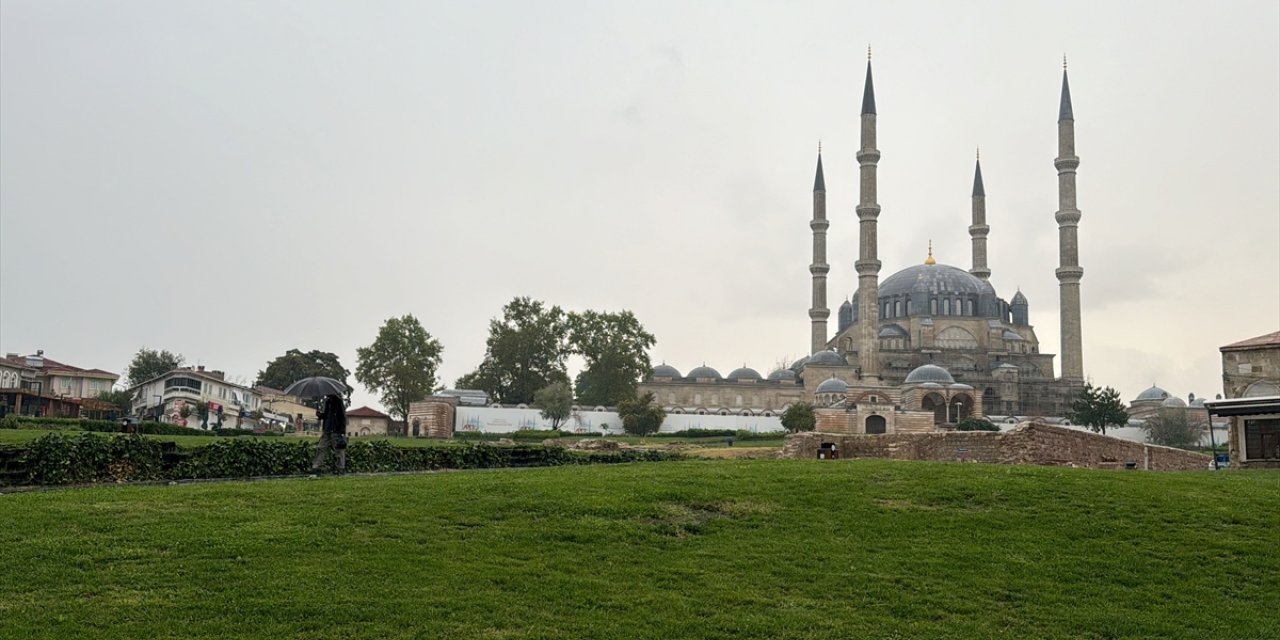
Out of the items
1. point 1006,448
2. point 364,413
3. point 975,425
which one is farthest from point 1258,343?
point 364,413

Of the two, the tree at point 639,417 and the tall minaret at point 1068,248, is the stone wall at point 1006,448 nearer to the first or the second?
the tree at point 639,417

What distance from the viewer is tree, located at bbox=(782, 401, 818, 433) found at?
49625mm

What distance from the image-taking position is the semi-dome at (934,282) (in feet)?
236

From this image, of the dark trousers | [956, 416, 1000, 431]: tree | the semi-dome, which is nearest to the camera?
the dark trousers

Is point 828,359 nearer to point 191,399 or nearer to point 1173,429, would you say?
point 1173,429

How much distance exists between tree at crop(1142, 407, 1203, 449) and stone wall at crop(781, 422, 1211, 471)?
2937 centimetres

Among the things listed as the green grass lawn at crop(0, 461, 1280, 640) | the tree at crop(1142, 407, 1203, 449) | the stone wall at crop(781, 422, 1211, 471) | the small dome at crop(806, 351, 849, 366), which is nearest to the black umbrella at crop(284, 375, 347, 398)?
the green grass lawn at crop(0, 461, 1280, 640)

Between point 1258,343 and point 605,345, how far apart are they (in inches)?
1426

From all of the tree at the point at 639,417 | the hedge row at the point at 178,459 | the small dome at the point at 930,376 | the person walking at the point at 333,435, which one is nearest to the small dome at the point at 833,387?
the small dome at the point at 930,376

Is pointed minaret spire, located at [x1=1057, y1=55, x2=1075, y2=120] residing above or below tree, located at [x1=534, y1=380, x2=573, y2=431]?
above

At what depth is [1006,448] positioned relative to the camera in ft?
72.4

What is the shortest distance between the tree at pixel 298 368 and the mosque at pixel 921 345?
18669mm

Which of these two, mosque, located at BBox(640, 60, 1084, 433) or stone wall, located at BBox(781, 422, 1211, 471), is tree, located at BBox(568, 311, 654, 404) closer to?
mosque, located at BBox(640, 60, 1084, 433)

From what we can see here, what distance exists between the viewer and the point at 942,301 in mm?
71625
